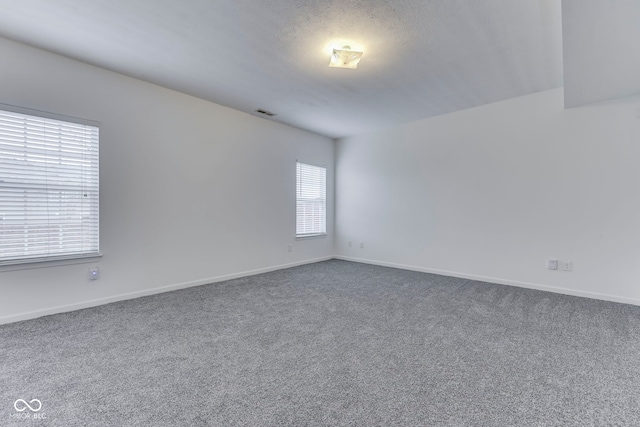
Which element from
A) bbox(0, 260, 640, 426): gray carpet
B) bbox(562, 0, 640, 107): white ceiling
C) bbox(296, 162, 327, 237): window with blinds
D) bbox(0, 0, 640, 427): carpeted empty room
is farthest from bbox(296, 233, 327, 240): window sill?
bbox(562, 0, 640, 107): white ceiling

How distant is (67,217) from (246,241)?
7.15 ft

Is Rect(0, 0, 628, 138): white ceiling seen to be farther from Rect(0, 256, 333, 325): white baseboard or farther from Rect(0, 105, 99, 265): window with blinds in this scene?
Rect(0, 256, 333, 325): white baseboard

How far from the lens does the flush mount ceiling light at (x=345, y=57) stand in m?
2.62

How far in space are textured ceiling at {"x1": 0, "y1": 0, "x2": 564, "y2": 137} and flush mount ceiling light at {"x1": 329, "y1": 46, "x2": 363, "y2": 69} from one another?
0.07 meters

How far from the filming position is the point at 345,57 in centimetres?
265

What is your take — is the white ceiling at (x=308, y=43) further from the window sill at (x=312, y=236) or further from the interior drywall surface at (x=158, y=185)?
the window sill at (x=312, y=236)

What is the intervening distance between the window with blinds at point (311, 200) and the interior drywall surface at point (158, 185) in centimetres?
34

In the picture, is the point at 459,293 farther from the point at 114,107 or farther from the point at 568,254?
the point at 114,107

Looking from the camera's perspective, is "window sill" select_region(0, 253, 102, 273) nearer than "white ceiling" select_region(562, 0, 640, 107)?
No

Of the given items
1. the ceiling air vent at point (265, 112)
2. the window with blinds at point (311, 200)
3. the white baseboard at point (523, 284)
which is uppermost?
the ceiling air vent at point (265, 112)

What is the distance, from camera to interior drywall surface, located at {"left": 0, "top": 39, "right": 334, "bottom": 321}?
2.83m

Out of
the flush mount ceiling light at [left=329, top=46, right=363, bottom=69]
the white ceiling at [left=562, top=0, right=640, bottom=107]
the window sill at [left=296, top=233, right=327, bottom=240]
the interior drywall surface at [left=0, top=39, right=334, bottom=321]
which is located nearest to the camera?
the white ceiling at [left=562, top=0, right=640, bottom=107]

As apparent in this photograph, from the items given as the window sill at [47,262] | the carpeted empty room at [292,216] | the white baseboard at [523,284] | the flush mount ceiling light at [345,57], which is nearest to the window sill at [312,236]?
the carpeted empty room at [292,216]

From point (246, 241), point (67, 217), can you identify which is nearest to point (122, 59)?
point (67, 217)
